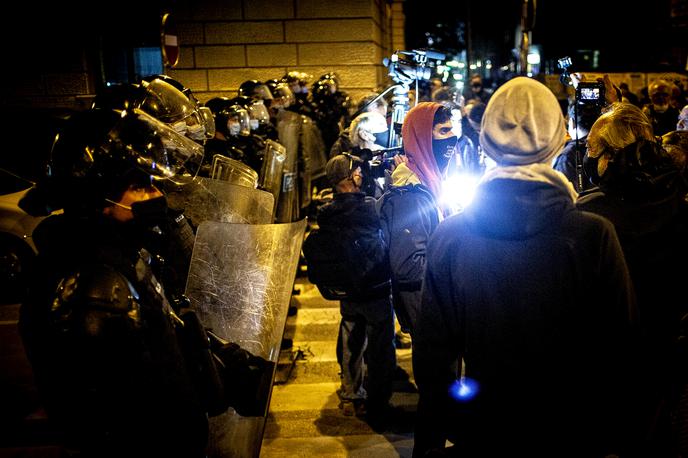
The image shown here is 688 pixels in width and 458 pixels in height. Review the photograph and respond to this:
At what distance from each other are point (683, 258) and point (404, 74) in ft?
12.6

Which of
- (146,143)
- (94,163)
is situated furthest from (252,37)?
(94,163)

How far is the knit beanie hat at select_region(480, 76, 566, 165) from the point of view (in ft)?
6.42

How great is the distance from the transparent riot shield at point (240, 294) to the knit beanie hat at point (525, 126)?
1.48 m

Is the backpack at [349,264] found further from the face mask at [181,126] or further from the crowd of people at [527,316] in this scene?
the crowd of people at [527,316]

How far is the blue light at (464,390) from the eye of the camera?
6.60ft

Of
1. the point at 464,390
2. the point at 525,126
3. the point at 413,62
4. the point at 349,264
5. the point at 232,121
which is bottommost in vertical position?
the point at 349,264

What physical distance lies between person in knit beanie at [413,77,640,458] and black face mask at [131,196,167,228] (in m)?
0.95

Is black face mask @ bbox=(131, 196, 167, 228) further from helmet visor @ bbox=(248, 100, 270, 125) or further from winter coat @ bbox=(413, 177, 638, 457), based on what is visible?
helmet visor @ bbox=(248, 100, 270, 125)

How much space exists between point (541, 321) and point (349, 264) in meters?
2.40

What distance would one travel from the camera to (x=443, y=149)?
13.8ft

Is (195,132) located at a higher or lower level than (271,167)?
higher

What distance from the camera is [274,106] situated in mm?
8219

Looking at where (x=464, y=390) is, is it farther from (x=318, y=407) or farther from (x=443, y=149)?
(x=318, y=407)

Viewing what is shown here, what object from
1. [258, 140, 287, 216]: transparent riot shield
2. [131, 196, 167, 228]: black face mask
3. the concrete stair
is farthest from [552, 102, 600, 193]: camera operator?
[258, 140, 287, 216]: transparent riot shield
